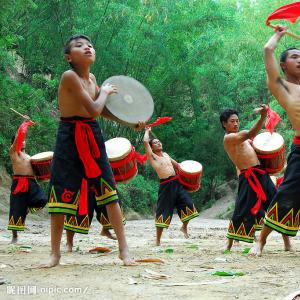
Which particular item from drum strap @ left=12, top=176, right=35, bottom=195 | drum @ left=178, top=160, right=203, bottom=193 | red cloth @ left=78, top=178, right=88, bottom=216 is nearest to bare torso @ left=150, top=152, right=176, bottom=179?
drum @ left=178, top=160, right=203, bottom=193

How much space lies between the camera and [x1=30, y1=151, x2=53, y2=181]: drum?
288 inches

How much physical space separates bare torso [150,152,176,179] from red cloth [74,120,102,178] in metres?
3.72

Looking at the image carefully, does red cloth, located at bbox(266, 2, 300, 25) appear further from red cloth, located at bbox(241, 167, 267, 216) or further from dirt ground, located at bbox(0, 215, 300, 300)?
dirt ground, located at bbox(0, 215, 300, 300)

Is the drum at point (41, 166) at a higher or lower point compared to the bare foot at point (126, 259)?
higher

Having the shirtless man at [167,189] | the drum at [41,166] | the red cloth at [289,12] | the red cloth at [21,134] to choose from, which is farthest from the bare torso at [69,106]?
the drum at [41,166]

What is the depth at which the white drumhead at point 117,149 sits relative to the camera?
252 inches

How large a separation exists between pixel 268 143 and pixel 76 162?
2.67 metres

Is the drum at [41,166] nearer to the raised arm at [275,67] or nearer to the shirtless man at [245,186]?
the shirtless man at [245,186]

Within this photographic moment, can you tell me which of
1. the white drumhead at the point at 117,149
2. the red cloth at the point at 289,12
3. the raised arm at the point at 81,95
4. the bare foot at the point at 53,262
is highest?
the red cloth at the point at 289,12

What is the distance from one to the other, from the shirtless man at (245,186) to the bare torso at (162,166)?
196 cm

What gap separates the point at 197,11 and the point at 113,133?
4.75 meters

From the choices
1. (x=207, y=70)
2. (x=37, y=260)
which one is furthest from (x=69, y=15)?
(x=37, y=260)

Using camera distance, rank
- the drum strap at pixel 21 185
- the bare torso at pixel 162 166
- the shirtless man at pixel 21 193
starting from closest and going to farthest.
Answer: the shirtless man at pixel 21 193, the drum strap at pixel 21 185, the bare torso at pixel 162 166

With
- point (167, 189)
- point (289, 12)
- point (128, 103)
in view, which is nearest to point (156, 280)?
point (128, 103)
